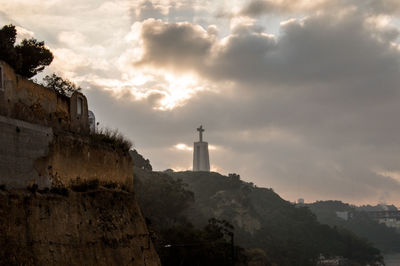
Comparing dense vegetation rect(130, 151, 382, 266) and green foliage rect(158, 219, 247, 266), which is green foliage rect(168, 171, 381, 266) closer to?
dense vegetation rect(130, 151, 382, 266)

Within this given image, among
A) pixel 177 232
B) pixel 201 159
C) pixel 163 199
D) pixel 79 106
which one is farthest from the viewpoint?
pixel 201 159

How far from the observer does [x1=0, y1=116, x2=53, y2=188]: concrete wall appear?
13.4 m

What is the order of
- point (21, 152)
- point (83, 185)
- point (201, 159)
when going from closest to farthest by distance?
point (21, 152) < point (83, 185) < point (201, 159)

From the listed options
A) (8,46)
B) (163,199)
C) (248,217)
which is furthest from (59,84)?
(248,217)

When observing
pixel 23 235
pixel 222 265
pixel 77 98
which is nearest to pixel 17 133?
pixel 23 235

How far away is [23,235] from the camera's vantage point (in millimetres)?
12984

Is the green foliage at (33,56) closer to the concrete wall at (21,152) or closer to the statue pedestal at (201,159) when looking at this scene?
the concrete wall at (21,152)

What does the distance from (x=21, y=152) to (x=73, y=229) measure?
2.84 m

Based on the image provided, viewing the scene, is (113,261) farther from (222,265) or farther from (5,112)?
(222,265)

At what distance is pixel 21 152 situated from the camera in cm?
1411

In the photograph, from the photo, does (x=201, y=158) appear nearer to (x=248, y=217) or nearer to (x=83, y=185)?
(x=248, y=217)

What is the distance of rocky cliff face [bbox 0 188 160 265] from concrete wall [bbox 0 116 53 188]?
37 centimetres

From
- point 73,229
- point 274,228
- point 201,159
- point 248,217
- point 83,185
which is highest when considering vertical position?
point 201,159

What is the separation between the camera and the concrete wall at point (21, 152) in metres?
13.4
